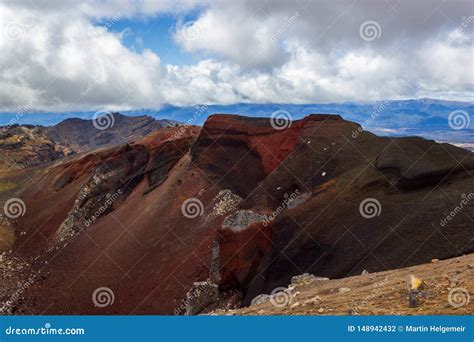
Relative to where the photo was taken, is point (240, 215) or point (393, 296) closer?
point (393, 296)

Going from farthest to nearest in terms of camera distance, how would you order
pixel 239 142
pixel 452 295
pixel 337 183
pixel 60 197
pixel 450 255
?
1. pixel 60 197
2. pixel 239 142
3. pixel 337 183
4. pixel 450 255
5. pixel 452 295

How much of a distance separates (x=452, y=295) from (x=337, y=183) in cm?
2109

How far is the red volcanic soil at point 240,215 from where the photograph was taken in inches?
1001

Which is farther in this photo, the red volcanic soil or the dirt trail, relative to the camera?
the red volcanic soil

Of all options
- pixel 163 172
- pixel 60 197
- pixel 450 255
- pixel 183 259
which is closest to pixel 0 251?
pixel 60 197

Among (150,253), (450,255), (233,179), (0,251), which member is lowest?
(0,251)

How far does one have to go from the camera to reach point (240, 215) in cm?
3216

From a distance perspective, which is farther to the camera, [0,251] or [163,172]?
[163,172]

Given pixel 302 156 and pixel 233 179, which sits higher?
pixel 302 156

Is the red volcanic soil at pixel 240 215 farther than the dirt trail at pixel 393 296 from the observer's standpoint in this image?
Yes

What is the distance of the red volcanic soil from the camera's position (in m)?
25.4

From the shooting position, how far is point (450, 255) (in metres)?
21.0

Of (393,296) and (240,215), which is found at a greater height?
(240,215)

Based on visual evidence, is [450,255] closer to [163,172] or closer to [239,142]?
[239,142]
